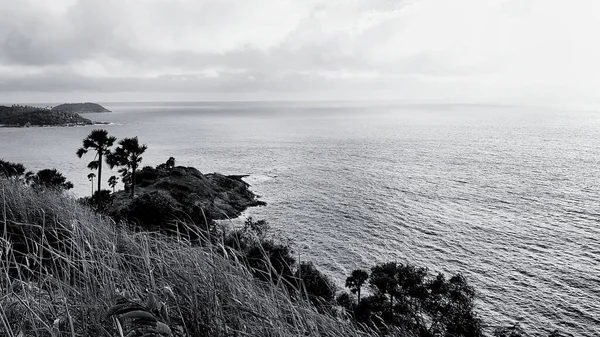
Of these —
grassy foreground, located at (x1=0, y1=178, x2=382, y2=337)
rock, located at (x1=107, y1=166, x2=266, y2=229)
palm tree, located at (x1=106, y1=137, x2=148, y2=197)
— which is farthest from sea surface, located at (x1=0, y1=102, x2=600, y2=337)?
palm tree, located at (x1=106, y1=137, x2=148, y2=197)

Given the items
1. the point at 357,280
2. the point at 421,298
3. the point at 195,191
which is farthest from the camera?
the point at 195,191

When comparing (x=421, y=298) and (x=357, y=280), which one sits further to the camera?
(x=357, y=280)

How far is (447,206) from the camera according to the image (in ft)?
221

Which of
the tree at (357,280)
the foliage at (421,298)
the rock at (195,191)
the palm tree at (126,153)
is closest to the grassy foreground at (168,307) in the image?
the foliage at (421,298)

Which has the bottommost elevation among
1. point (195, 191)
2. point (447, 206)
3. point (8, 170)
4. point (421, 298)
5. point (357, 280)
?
point (357, 280)

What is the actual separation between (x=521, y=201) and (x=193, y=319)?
263 ft

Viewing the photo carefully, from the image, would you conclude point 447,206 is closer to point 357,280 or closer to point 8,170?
point 357,280

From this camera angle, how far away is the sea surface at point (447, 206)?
40.8 meters

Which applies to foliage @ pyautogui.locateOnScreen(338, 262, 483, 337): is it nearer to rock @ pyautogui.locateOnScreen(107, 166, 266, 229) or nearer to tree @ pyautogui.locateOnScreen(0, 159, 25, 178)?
tree @ pyautogui.locateOnScreen(0, 159, 25, 178)

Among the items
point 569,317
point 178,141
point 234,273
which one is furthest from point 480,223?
point 178,141

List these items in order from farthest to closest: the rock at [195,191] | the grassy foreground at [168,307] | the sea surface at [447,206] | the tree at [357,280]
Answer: the rock at [195,191] → the sea surface at [447,206] → the tree at [357,280] → the grassy foreground at [168,307]

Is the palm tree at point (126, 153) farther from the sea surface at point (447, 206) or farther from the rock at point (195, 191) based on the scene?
the sea surface at point (447, 206)

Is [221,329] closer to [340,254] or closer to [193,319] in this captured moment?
[193,319]

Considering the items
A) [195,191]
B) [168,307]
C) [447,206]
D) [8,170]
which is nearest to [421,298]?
[168,307]
